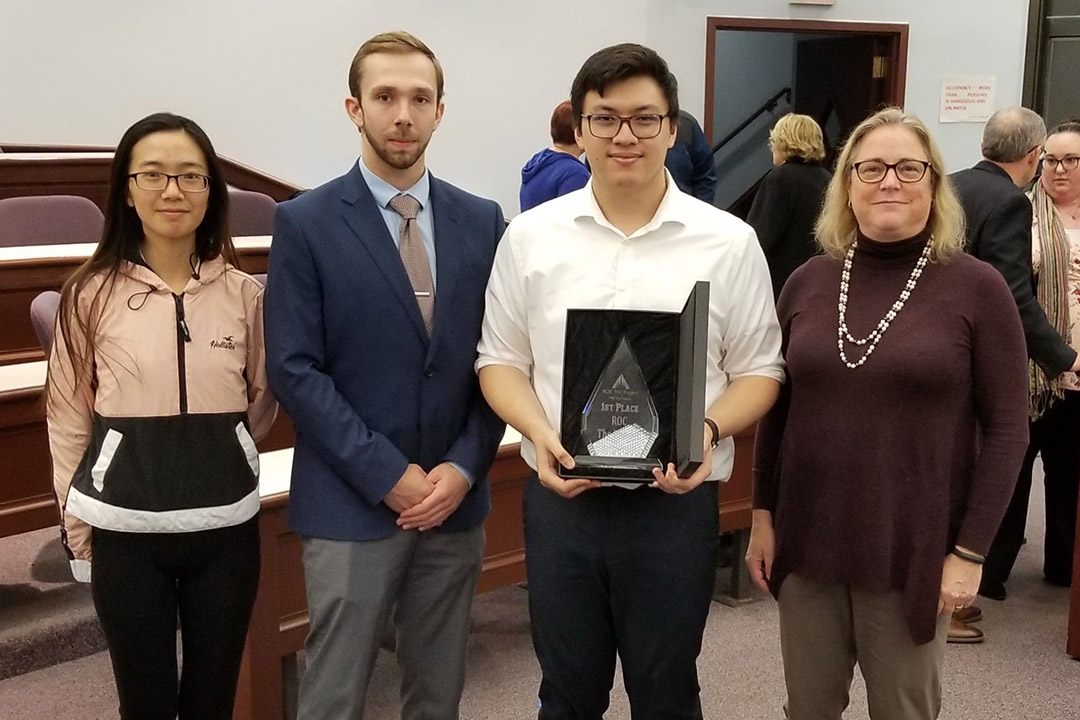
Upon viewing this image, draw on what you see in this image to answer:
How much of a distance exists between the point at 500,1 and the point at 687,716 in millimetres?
5302

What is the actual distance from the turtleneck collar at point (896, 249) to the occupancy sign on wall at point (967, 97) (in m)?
5.95

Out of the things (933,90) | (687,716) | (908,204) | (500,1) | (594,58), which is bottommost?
(687,716)

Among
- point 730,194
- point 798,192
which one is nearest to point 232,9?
point 798,192

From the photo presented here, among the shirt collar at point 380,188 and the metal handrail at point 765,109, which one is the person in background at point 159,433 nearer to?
the shirt collar at point 380,188

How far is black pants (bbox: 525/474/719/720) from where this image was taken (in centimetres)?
165

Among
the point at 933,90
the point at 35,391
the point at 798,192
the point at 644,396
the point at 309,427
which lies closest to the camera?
the point at 644,396

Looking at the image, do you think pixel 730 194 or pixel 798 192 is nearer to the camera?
pixel 798 192

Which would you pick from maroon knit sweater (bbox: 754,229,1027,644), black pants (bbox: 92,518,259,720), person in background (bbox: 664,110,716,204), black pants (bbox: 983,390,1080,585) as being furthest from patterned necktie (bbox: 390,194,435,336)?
person in background (bbox: 664,110,716,204)

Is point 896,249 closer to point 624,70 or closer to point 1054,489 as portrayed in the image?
point 624,70

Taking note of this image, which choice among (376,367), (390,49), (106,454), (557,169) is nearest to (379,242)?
(376,367)

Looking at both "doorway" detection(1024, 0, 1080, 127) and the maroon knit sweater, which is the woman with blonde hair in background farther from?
"doorway" detection(1024, 0, 1080, 127)

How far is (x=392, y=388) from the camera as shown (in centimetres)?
176

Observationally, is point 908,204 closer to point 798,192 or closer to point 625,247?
point 625,247

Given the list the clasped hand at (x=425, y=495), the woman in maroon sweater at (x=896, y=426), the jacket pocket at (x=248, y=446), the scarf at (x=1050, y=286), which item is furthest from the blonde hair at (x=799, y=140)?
the jacket pocket at (x=248, y=446)
